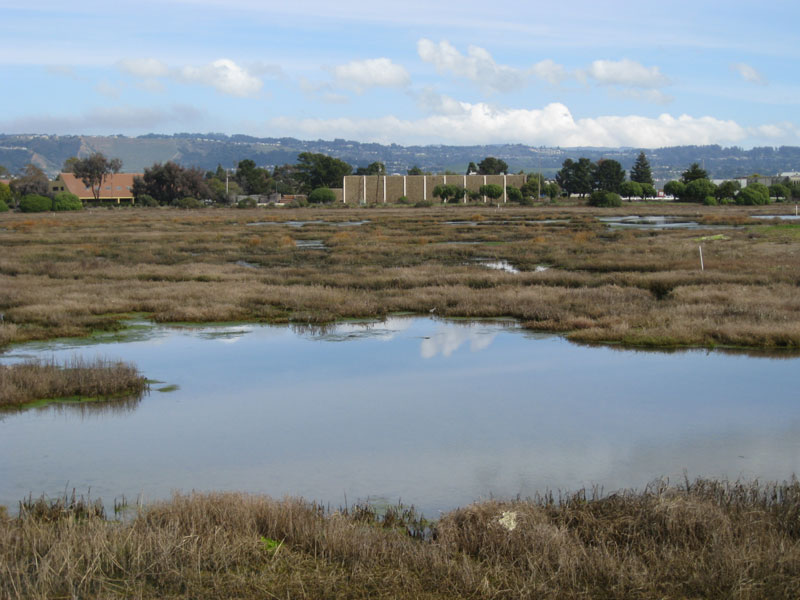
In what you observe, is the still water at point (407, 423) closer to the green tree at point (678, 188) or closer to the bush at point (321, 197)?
the green tree at point (678, 188)

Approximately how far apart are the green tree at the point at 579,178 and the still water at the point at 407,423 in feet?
452

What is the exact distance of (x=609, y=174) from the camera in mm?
145875

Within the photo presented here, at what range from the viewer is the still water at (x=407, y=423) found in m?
10.1

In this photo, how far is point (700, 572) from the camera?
676cm

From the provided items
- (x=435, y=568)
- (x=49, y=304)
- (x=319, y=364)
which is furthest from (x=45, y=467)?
(x=49, y=304)

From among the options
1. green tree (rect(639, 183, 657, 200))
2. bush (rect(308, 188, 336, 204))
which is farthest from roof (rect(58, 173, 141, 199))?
green tree (rect(639, 183, 657, 200))

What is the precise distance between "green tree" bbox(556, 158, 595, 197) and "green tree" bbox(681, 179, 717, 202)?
30.8 metres

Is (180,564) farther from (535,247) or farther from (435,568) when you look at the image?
(535,247)

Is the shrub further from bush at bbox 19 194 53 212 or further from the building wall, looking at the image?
bush at bbox 19 194 53 212

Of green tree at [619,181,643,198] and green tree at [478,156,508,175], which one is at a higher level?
green tree at [478,156,508,175]

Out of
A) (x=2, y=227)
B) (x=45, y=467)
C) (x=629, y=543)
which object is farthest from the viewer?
(x=2, y=227)

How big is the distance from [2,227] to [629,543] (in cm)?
6716

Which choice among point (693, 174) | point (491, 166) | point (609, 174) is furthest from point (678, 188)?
point (491, 166)

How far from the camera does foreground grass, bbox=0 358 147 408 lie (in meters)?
13.4
